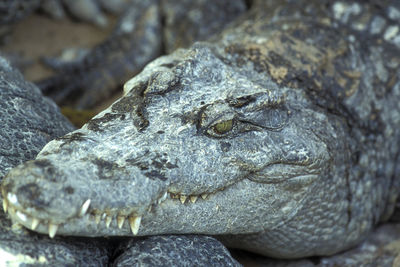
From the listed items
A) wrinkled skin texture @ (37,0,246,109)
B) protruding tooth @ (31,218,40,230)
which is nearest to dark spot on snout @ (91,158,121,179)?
protruding tooth @ (31,218,40,230)

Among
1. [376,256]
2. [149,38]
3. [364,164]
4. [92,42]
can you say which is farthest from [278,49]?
[92,42]

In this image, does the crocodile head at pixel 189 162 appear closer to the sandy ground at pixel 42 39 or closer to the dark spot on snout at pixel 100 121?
the dark spot on snout at pixel 100 121

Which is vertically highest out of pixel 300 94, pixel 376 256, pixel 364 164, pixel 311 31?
pixel 311 31

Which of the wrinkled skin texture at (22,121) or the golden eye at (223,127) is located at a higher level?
the golden eye at (223,127)

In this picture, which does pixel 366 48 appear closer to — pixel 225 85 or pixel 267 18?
pixel 267 18

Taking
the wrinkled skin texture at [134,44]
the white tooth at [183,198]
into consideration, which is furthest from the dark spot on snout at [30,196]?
the wrinkled skin texture at [134,44]

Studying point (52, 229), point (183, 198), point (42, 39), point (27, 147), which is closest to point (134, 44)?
point (42, 39)

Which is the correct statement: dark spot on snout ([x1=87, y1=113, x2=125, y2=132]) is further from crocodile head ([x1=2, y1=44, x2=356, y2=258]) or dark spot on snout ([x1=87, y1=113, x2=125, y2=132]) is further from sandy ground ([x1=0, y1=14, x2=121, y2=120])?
sandy ground ([x1=0, y1=14, x2=121, y2=120])
